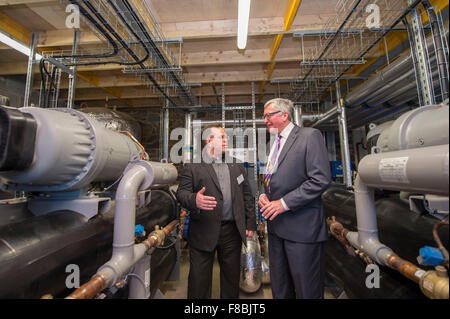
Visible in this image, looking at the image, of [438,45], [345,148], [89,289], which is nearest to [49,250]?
[89,289]

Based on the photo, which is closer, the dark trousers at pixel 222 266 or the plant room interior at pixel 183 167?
the plant room interior at pixel 183 167

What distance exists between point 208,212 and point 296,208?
0.56 metres

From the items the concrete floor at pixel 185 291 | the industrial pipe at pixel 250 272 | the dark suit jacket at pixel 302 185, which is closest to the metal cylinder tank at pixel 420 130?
the dark suit jacket at pixel 302 185

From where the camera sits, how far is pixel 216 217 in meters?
1.30

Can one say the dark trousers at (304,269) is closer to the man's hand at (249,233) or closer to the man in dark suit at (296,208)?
the man in dark suit at (296,208)

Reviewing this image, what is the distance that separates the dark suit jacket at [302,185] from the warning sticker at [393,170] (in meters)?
0.35

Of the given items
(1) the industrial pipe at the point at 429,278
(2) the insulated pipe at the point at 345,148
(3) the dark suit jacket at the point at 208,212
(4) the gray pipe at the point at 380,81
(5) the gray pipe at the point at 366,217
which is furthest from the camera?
(2) the insulated pipe at the point at 345,148

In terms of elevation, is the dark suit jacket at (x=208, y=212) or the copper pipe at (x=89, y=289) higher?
the dark suit jacket at (x=208, y=212)

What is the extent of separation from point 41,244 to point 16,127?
40 centimetres

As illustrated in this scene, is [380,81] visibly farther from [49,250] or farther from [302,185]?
[49,250]

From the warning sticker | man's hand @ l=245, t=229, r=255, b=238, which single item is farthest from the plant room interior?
man's hand @ l=245, t=229, r=255, b=238

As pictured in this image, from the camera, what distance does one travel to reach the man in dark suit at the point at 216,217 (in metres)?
1.30

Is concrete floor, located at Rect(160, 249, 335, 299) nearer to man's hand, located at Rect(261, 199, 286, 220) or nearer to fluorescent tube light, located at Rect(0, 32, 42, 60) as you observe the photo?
man's hand, located at Rect(261, 199, 286, 220)

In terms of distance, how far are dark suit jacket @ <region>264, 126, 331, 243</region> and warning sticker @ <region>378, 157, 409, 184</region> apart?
1.15 ft
